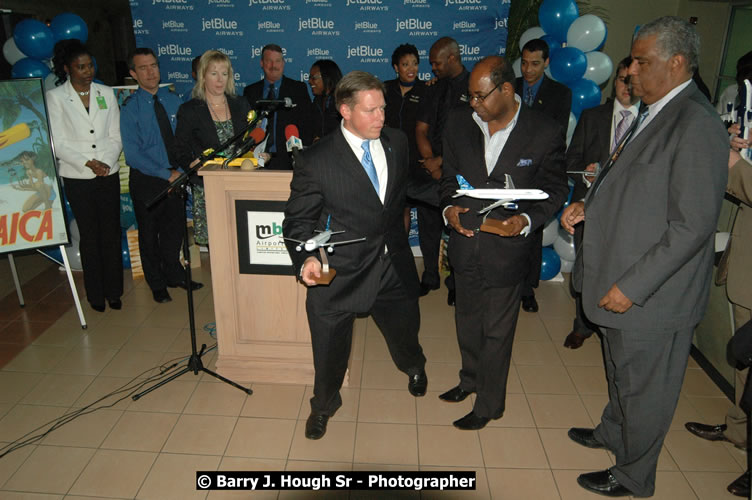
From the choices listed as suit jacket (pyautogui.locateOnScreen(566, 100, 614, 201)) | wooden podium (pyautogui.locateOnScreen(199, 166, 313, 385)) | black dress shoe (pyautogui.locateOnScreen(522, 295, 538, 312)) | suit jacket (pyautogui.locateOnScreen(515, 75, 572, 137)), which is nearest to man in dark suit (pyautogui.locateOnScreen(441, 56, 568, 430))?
wooden podium (pyautogui.locateOnScreen(199, 166, 313, 385))

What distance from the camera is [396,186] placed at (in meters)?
2.92

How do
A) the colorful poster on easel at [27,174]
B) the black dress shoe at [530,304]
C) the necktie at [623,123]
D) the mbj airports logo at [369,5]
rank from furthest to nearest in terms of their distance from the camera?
the mbj airports logo at [369,5] → the black dress shoe at [530,304] → the colorful poster on easel at [27,174] → the necktie at [623,123]

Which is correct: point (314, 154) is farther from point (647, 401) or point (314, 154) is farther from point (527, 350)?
point (527, 350)

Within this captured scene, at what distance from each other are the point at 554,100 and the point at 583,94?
2.13ft

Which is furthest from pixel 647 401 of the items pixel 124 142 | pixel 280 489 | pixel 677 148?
pixel 124 142

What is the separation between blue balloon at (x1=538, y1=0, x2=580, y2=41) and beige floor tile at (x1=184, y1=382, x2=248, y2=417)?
4311mm

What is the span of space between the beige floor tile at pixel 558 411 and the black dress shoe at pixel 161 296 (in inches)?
126

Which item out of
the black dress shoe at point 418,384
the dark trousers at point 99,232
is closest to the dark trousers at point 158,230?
the dark trousers at point 99,232

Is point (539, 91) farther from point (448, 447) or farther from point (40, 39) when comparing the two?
point (40, 39)

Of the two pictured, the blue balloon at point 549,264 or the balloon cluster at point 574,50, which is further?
the blue balloon at point 549,264

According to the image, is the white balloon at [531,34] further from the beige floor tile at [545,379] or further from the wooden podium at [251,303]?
the wooden podium at [251,303]

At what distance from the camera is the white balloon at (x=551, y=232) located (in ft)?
16.8

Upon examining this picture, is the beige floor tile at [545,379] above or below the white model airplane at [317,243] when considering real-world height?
below

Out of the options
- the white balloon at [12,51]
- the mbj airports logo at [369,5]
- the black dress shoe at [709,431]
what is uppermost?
the mbj airports logo at [369,5]
